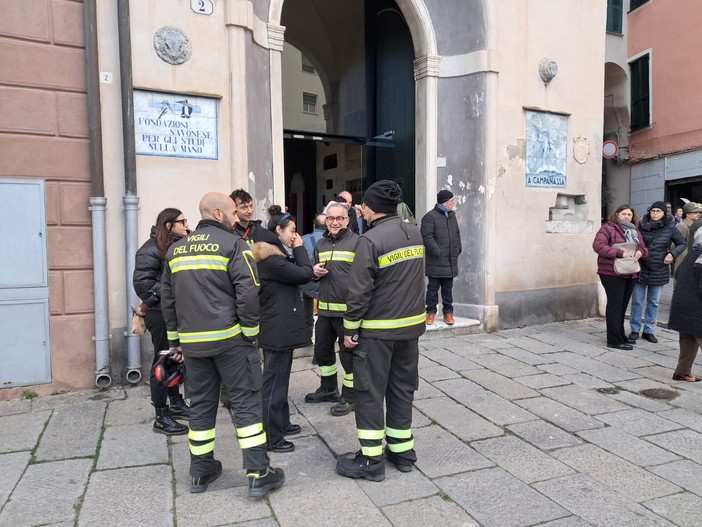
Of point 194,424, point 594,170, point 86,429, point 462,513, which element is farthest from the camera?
point 594,170

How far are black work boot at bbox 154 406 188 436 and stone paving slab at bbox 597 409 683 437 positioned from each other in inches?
131

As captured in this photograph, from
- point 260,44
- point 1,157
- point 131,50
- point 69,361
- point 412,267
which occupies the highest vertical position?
point 260,44

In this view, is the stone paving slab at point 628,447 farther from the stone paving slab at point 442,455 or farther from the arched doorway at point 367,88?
the arched doorway at point 367,88

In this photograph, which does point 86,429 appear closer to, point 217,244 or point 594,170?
point 217,244

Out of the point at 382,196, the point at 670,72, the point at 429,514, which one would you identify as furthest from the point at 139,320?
the point at 670,72

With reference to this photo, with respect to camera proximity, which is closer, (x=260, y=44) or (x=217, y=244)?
(x=217, y=244)

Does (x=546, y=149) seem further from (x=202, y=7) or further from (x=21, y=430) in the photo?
(x=21, y=430)

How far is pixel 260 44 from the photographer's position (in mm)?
6086

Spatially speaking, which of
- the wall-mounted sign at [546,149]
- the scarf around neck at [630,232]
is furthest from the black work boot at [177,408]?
the wall-mounted sign at [546,149]

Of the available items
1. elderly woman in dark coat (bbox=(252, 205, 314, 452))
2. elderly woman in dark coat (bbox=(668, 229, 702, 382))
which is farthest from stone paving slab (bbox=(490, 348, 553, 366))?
Result: elderly woman in dark coat (bbox=(252, 205, 314, 452))

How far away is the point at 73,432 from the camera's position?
4.10 metres

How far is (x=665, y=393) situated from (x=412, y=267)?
319 centimetres

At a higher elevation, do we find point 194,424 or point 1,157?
point 1,157

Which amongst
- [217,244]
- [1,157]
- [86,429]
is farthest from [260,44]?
[86,429]
